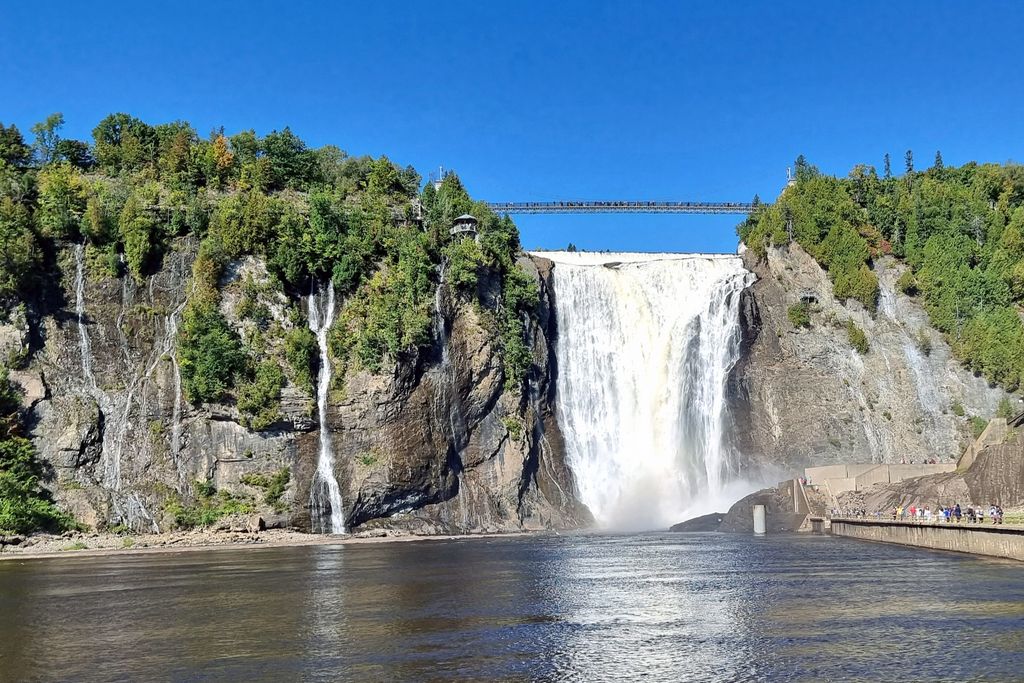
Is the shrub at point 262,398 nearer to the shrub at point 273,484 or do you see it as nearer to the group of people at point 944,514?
the shrub at point 273,484

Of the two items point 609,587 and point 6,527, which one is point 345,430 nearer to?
point 6,527

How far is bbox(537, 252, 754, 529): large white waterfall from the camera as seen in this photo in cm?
8269

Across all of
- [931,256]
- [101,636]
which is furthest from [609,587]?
[931,256]

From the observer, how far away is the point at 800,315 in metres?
89.4

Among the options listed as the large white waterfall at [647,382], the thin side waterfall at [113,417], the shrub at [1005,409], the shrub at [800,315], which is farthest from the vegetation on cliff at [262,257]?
the shrub at [1005,409]

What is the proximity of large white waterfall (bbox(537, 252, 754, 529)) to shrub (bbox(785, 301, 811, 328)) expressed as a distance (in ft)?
17.0

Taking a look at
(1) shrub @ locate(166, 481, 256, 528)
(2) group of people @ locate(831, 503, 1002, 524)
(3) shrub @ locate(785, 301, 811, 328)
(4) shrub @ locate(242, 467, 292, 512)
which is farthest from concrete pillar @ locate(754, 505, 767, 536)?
(1) shrub @ locate(166, 481, 256, 528)

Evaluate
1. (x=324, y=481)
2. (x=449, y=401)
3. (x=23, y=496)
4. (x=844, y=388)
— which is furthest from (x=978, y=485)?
(x=23, y=496)

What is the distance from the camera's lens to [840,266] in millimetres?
92312

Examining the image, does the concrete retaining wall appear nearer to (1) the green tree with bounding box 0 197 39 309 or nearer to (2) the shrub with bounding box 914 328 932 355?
(2) the shrub with bounding box 914 328 932 355

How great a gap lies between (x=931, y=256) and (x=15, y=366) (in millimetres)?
76651

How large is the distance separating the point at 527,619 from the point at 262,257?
175 ft

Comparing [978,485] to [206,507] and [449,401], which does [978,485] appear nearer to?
[449,401]

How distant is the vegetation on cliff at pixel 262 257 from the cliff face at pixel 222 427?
112 centimetres
